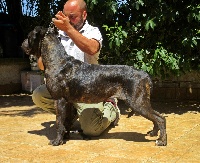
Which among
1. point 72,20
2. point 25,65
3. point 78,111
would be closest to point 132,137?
point 78,111

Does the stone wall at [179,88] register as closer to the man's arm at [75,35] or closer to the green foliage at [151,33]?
the green foliage at [151,33]

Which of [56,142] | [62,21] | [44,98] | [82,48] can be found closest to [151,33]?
[44,98]

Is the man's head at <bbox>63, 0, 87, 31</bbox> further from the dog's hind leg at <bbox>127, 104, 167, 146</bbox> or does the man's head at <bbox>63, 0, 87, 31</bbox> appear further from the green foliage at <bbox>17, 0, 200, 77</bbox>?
the green foliage at <bbox>17, 0, 200, 77</bbox>

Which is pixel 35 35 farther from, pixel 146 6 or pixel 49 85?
pixel 146 6

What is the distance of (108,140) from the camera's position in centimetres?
485

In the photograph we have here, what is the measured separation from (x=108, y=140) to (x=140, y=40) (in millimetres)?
2813

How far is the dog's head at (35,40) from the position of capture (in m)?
4.53

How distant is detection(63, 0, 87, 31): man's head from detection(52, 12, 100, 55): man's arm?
30cm

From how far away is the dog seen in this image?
4426 mm

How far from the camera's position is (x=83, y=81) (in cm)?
450

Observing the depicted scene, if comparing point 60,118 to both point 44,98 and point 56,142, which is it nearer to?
point 56,142

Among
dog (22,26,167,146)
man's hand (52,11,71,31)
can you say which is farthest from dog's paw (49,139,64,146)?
man's hand (52,11,71,31)

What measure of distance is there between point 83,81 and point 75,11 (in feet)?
2.98

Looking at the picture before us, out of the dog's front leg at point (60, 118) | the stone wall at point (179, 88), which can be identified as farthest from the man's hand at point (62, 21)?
the stone wall at point (179, 88)
